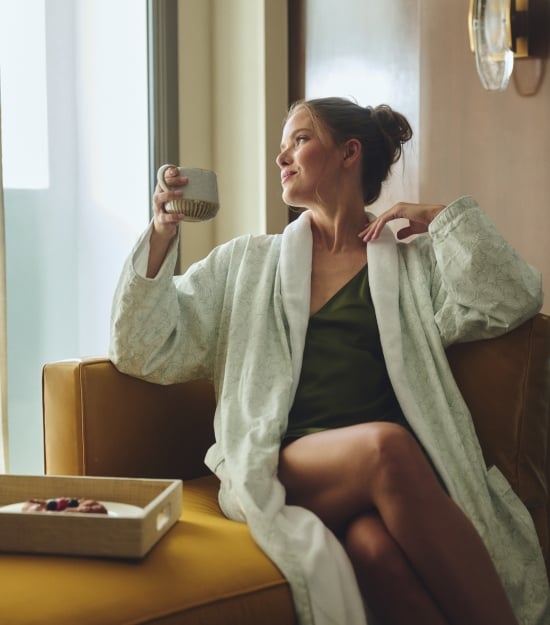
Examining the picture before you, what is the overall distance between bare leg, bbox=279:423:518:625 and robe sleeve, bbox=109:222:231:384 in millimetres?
394

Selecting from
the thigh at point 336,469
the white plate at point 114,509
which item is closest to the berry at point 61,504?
the white plate at point 114,509

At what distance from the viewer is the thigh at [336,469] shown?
5.61 ft

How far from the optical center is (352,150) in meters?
2.21

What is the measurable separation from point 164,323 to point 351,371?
0.41 meters

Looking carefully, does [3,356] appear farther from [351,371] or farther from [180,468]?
[351,371]

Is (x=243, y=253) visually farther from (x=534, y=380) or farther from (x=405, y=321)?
(x=534, y=380)

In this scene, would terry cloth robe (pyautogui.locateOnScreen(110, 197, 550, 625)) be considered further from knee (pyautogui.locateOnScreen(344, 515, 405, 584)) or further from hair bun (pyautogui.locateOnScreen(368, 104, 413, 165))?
hair bun (pyautogui.locateOnScreen(368, 104, 413, 165))

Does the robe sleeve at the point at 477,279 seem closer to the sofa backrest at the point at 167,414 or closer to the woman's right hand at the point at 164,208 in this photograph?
the sofa backrest at the point at 167,414

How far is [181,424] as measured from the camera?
216 centimetres

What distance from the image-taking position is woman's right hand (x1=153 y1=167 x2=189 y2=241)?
1.95 m

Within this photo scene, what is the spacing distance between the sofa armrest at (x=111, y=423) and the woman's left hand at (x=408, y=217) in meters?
0.57

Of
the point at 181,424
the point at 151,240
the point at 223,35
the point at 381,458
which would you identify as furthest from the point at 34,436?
the point at 381,458

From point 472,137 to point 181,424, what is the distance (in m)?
1.02

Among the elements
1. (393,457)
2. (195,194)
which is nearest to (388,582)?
(393,457)
